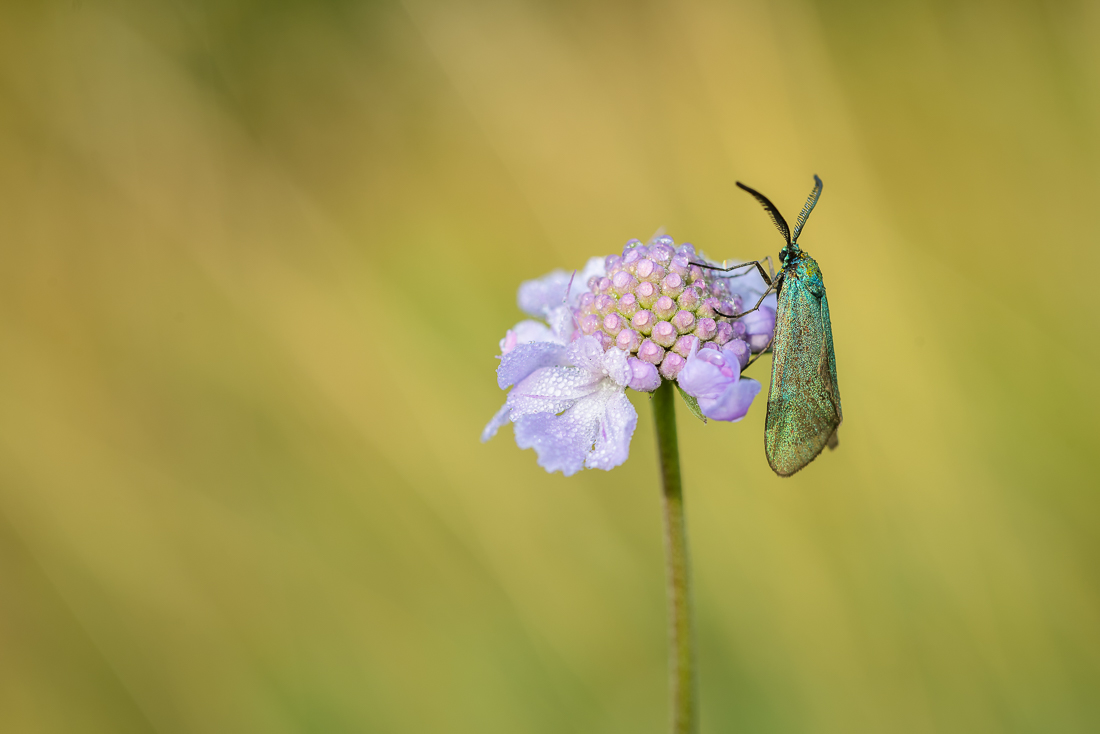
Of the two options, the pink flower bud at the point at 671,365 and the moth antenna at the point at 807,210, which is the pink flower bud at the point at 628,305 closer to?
the pink flower bud at the point at 671,365

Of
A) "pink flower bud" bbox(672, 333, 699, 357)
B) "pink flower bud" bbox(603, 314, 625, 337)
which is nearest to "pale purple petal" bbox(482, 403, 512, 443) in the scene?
"pink flower bud" bbox(603, 314, 625, 337)

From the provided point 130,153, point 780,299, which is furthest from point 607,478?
point 130,153

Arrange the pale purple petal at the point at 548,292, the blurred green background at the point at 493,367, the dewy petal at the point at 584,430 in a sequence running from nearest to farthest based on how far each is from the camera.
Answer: the dewy petal at the point at 584,430 < the pale purple petal at the point at 548,292 < the blurred green background at the point at 493,367

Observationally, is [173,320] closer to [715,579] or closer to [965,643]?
[715,579]

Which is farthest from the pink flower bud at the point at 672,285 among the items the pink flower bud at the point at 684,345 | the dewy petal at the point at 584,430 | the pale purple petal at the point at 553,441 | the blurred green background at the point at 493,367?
the blurred green background at the point at 493,367

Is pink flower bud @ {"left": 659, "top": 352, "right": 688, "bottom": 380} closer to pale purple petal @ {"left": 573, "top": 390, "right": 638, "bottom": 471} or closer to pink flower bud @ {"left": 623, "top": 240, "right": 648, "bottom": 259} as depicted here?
pale purple petal @ {"left": 573, "top": 390, "right": 638, "bottom": 471}

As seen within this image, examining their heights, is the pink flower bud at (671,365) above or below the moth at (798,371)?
above

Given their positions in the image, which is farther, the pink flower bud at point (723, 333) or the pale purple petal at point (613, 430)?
the pink flower bud at point (723, 333)

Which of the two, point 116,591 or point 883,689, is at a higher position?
point 116,591
